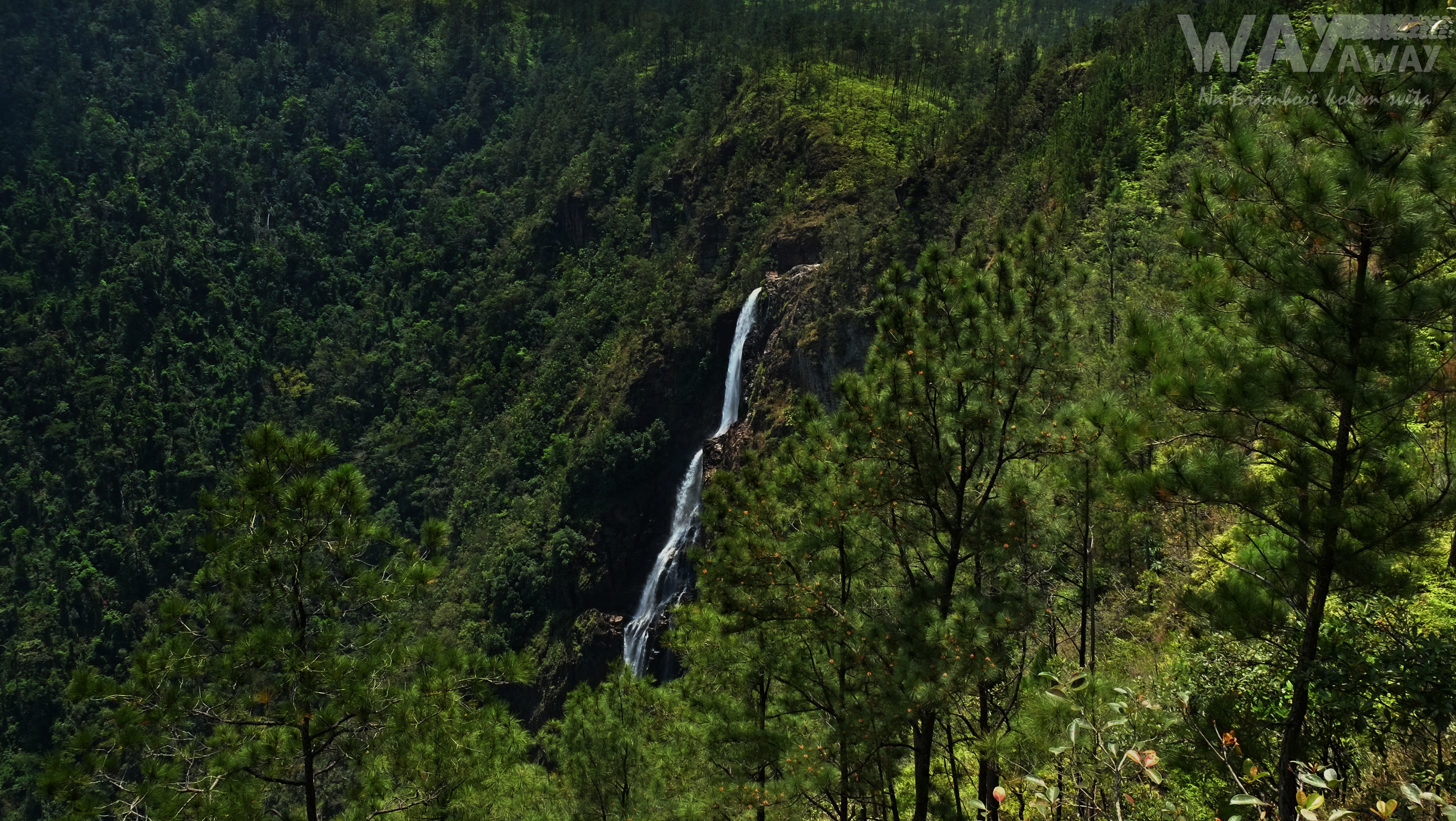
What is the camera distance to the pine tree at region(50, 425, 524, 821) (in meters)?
6.11

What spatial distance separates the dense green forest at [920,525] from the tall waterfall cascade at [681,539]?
4.30 ft

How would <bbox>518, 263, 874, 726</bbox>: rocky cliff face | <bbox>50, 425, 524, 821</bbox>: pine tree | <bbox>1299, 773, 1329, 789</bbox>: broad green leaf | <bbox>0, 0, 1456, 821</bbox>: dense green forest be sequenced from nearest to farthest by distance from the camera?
<bbox>1299, 773, 1329, 789</bbox>: broad green leaf, <bbox>0, 0, 1456, 821</bbox>: dense green forest, <bbox>50, 425, 524, 821</bbox>: pine tree, <bbox>518, 263, 874, 726</bbox>: rocky cliff face

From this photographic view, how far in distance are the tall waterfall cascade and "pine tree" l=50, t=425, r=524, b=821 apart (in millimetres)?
30500

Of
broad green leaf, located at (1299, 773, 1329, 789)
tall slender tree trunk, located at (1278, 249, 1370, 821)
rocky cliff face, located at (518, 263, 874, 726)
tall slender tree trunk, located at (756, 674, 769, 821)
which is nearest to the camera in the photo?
broad green leaf, located at (1299, 773, 1329, 789)

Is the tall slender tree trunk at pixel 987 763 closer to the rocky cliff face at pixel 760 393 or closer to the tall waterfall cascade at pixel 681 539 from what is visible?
the rocky cliff face at pixel 760 393

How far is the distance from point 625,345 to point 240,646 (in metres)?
53.8

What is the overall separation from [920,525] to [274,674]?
6010 millimetres

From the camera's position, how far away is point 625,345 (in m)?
59.5

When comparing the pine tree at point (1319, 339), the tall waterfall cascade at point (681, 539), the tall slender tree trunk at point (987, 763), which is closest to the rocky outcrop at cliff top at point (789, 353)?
the tall waterfall cascade at point (681, 539)

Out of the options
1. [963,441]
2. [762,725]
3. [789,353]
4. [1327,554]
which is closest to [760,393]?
[789,353]

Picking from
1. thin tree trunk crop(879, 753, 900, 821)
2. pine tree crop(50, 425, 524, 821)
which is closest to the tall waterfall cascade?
thin tree trunk crop(879, 753, 900, 821)

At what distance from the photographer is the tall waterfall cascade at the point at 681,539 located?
1596 inches

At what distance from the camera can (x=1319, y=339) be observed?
16.1 feet

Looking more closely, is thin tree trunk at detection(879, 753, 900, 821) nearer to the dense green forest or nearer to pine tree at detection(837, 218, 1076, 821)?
the dense green forest
